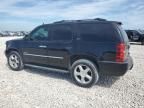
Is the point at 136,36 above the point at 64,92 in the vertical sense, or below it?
above

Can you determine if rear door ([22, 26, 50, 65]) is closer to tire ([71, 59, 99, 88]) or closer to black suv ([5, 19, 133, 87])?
black suv ([5, 19, 133, 87])

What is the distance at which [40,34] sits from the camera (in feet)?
21.1

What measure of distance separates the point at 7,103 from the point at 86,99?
1.91 metres

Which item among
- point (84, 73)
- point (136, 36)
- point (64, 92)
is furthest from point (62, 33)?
point (136, 36)

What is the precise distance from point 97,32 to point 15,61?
372 centimetres

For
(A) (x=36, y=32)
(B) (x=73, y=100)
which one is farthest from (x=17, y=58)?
(B) (x=73, y=100)

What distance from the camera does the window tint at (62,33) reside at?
18.8ft

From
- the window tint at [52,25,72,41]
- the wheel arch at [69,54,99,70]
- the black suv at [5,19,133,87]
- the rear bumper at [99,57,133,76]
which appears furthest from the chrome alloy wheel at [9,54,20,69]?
the rear bumper at [99,57,133,76]

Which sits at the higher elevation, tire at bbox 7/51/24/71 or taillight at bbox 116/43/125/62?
taillight at bbox 116/43/125/62

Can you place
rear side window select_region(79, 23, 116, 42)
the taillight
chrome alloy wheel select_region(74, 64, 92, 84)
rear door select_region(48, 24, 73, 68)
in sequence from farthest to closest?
rear door select_region(48, 24, 73, 68), chrome alloy wheel select_region(74, 64, 92, 84), rear side window select_region(79, 23, 116, 42), the taillight

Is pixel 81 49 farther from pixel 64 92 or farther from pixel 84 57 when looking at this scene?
pixel 64 92

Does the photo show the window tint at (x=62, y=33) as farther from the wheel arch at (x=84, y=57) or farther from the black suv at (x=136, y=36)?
the black suv at (x=136, y=36)

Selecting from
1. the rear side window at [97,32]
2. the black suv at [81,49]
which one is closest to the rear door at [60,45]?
the black suv at [81,49]

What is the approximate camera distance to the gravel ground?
13.8ft
